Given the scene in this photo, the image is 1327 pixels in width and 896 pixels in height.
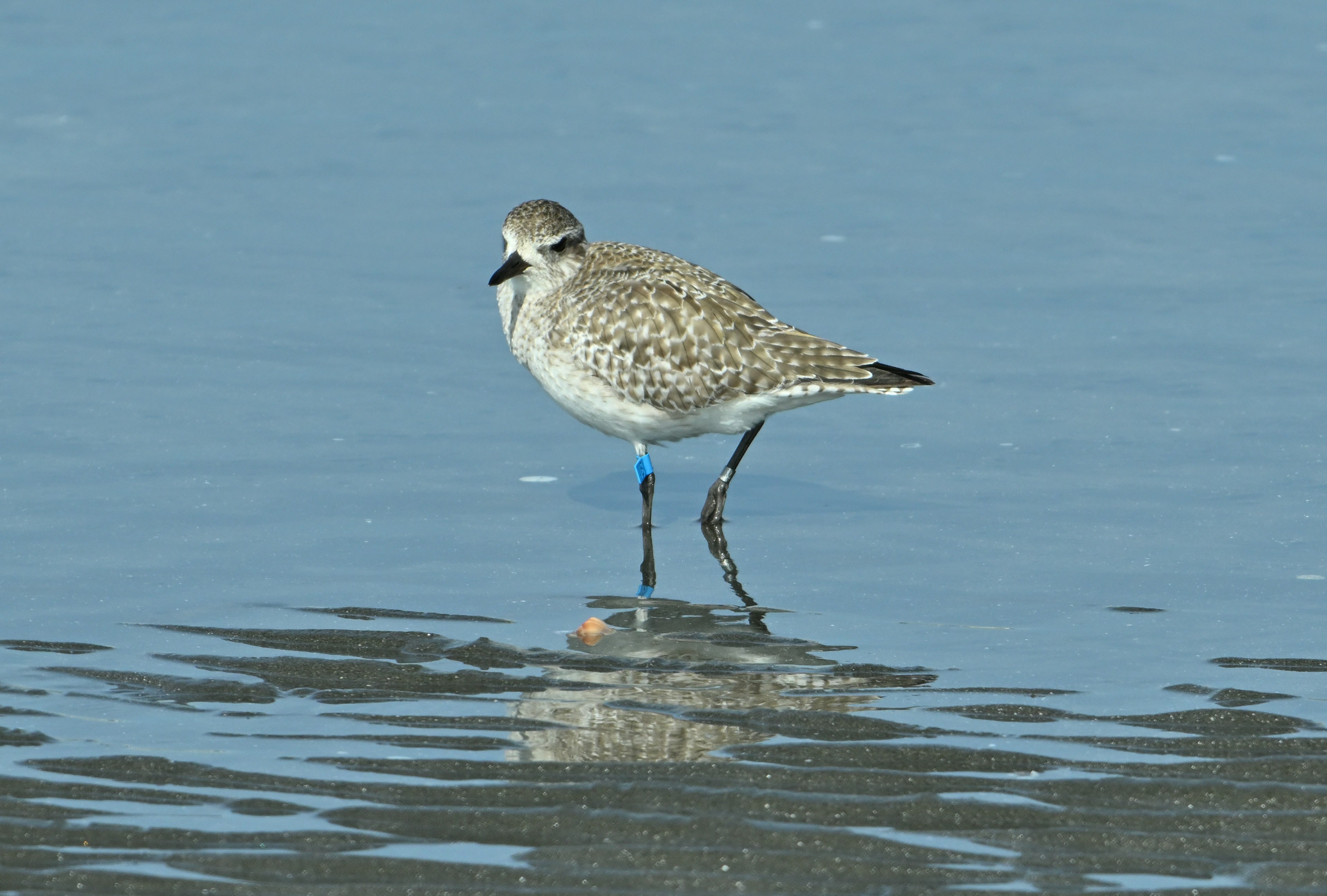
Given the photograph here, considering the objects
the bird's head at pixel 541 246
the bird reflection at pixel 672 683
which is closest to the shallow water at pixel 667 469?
the bird reflection at pixel 672 683

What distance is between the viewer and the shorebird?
10.2 metres

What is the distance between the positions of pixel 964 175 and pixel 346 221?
5.05 metres

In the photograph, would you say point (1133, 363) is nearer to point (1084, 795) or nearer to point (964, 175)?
point (964, 175)

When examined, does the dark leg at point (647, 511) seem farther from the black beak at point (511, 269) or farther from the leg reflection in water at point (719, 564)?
the black beak at point (511, 269)

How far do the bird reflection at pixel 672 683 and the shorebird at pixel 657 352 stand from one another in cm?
114

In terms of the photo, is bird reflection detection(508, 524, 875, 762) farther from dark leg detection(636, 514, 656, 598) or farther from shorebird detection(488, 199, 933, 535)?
shorebird detection(488, 199, 933, 535)

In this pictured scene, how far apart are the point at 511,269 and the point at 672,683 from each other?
367 centimetres

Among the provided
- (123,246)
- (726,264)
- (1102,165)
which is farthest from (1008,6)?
(123,246)

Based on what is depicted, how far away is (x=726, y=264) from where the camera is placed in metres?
14.1

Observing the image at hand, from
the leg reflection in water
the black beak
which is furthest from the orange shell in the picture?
the black beak

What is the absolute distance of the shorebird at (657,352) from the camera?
1023 centimetres

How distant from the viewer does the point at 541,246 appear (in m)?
10.8

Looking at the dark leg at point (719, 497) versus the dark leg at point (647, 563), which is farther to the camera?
the dark leg at point (719, 497)

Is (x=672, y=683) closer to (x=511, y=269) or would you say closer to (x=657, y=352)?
(x=657, y=352)
